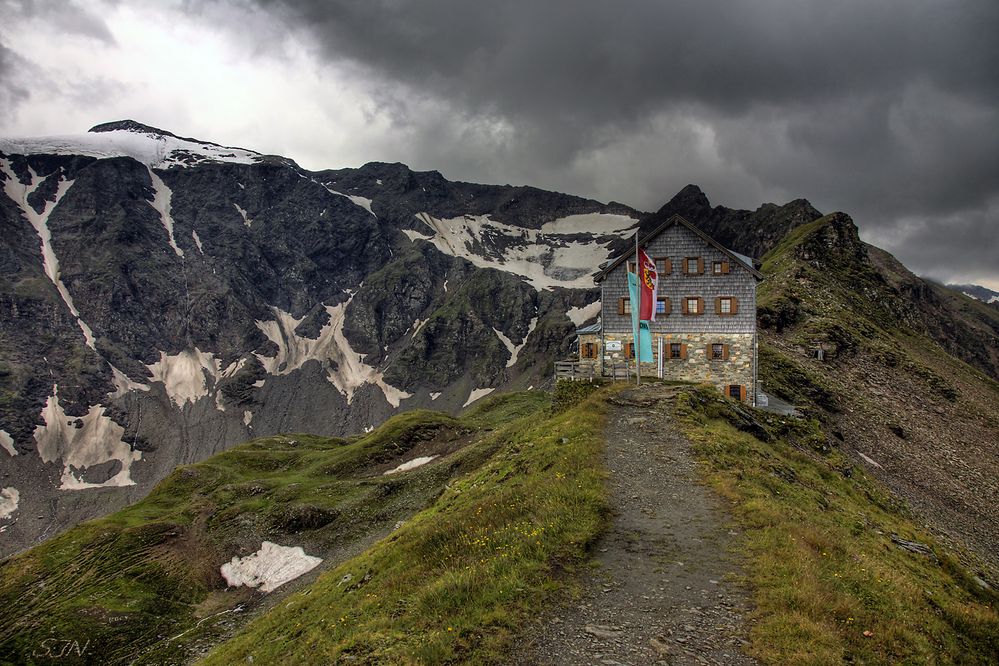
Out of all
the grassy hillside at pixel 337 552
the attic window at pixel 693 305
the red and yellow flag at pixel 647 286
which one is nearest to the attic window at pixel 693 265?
the attic window at pixel 693 305

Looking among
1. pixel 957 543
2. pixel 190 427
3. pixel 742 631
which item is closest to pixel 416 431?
pixel 957 543

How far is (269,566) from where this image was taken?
4241cm

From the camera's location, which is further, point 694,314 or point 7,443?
point 7,443

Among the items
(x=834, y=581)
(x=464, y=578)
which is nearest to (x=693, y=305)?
(x=834, y=581)

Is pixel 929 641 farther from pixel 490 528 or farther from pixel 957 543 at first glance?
pixel 957 543

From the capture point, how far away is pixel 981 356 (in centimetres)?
15425

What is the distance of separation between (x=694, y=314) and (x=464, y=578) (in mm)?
38133

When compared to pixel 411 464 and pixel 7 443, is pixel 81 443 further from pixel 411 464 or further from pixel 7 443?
pixel 411 464

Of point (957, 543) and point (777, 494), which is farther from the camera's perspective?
point (957, 543)

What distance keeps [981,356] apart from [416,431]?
17697cm

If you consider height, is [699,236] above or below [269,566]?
above

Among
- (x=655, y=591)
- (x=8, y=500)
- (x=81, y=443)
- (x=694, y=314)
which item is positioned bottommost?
(x=8, y=500)

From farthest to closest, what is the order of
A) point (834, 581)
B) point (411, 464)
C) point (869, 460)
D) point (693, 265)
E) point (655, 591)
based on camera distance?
1. point (411, 464)
2. point (869, 460)
3. point (693, 265)
4. point (834, 581)
5. point (655, 591)

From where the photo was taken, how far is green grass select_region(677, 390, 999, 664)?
36.1 feet
